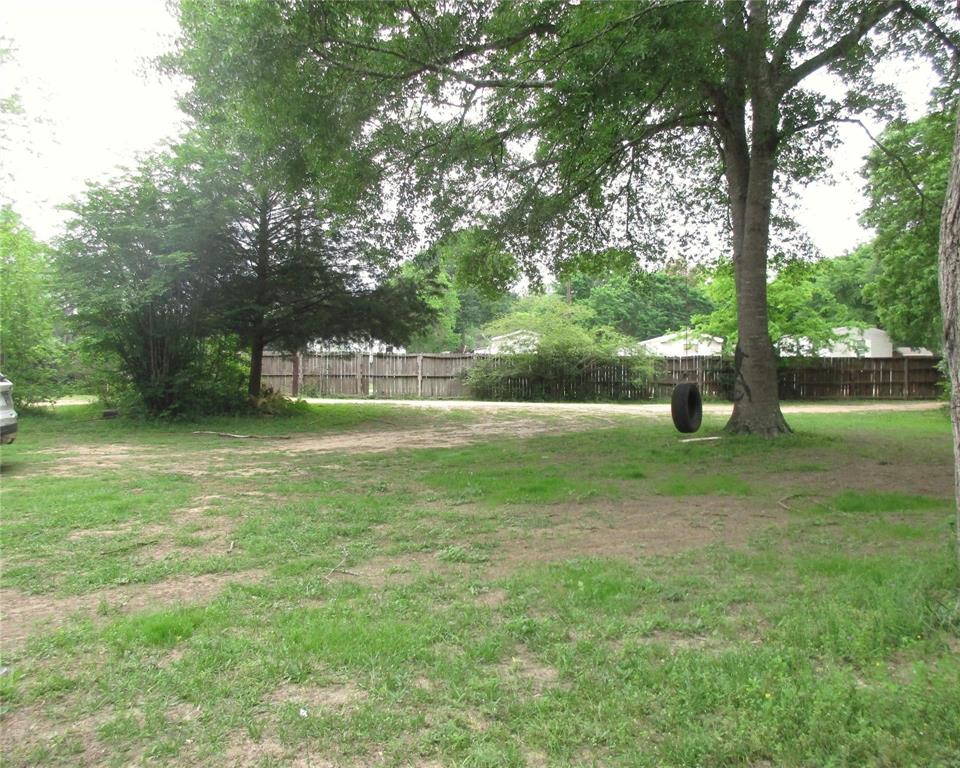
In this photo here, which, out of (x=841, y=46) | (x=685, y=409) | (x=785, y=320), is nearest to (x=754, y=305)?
(x=685, y=409)

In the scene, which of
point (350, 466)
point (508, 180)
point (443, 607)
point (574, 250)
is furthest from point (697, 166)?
point (443, 607)

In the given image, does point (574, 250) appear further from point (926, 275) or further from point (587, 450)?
point (926, 275)

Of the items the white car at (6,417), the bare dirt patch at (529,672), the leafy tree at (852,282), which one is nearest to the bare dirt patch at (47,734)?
the bare dirt patch at (529,672)

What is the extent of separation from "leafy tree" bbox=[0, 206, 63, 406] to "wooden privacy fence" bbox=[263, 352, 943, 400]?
9208 millimetres

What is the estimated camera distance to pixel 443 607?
3.47 metres

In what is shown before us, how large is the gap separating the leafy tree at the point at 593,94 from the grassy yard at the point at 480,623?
4495mm

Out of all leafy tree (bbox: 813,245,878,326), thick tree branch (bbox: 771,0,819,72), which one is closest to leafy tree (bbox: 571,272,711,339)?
leafy tree (bbox: 813,245,878,326)

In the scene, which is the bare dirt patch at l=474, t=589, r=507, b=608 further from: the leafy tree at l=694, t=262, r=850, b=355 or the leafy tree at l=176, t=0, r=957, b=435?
the leafy tree at l=694, t=262, r=850, b=355

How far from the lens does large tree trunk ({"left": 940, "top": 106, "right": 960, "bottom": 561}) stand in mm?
3000

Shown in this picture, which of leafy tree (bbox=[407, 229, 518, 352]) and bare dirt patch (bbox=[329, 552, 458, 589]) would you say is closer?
bare dirt patch (bbox=[329, 552, 458, 589])

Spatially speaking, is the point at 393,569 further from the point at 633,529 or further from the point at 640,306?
the point at 640,306

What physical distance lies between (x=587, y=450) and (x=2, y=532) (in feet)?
24.6

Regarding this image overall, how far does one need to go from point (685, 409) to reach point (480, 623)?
31.1 ft

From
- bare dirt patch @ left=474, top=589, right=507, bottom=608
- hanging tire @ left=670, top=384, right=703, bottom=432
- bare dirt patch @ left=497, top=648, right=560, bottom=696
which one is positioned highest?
hanging tire @ left=670, top=384, right=703, bottom=432
